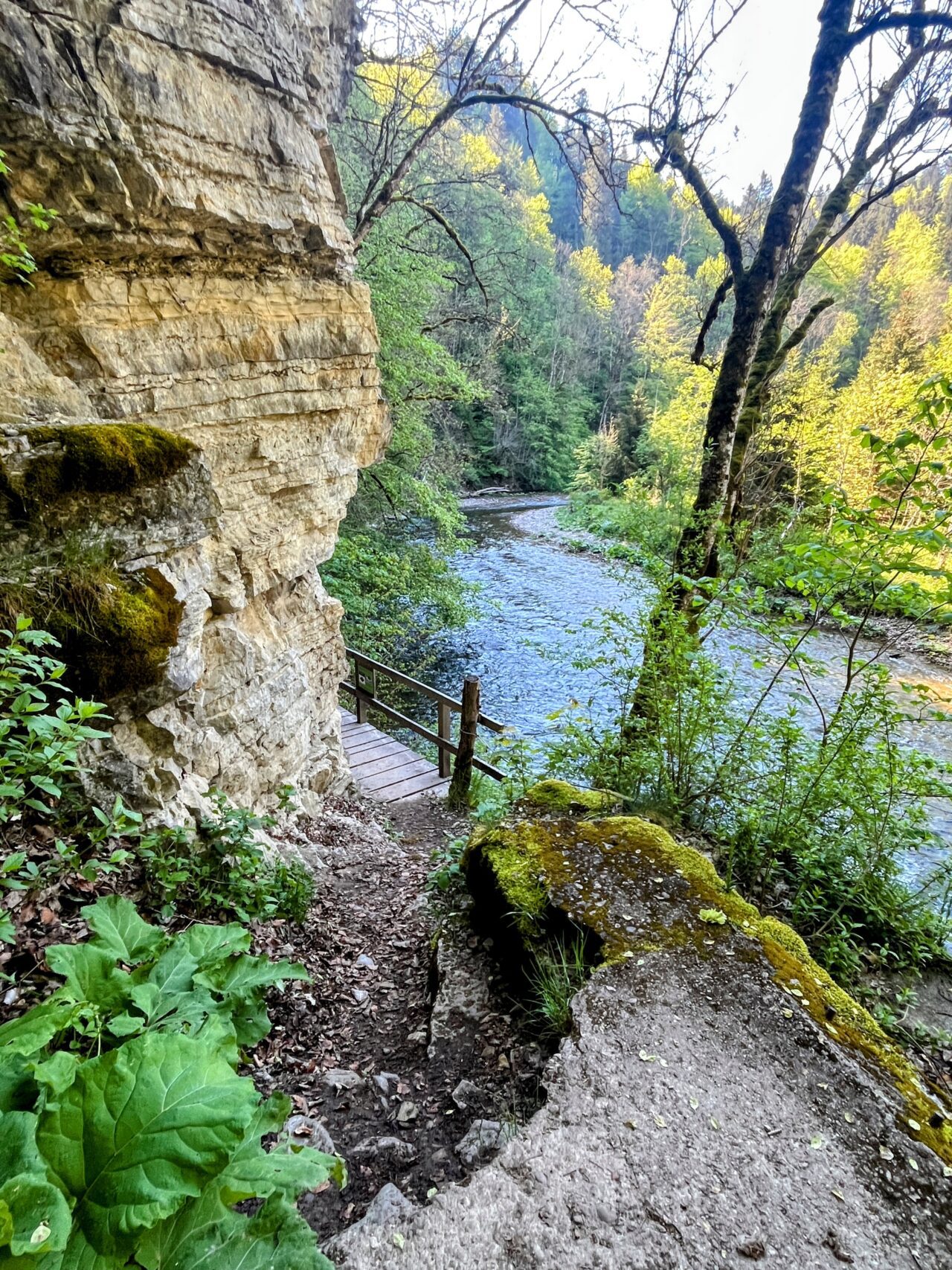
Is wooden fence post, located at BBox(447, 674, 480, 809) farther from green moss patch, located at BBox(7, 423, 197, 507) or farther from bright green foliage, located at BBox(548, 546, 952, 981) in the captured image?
green moss patch, located at BBox(7, 423, 197, 507)

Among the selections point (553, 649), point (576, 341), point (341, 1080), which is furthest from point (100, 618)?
point (576, 341)

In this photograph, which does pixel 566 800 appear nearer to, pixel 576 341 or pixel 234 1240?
pixel 234 1240

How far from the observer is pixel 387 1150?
227cm

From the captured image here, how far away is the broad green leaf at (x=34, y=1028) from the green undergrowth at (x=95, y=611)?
175 centimetres

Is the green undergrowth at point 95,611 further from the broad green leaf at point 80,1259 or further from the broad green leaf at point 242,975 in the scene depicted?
the broad green leaf at point 80,1259

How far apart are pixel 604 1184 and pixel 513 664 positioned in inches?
472

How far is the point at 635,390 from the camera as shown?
3394 cm

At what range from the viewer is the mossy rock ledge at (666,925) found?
7.96 feet

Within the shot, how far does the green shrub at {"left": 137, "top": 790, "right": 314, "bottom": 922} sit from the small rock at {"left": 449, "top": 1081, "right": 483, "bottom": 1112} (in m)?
1.35

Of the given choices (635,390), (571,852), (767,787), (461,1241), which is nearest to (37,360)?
(571,852)

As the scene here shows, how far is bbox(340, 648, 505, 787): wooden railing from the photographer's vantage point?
6.73 meters

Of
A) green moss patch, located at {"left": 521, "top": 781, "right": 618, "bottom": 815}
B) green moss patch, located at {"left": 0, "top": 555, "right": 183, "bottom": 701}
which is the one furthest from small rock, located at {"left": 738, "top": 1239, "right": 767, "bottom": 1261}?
green moss patch, located at {"left": 0, "top": 555, "right": 183, "bottom": 701}

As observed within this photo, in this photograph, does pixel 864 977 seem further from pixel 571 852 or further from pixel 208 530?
pixel 208 530

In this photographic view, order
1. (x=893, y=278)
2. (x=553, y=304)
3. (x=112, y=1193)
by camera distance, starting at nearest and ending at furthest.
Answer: (x=112, y=1193) < (x=893, y=278) < (x=553, y=304)
